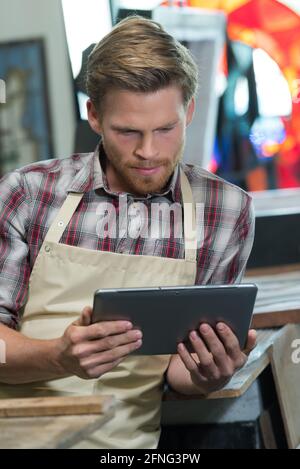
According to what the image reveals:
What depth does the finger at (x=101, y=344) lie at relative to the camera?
2.01 m

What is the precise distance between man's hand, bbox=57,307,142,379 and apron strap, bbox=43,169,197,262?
0.39 meters

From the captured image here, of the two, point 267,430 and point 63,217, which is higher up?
point 63,217

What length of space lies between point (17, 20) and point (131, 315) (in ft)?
9.63

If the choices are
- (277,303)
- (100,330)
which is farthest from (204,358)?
(277,303)

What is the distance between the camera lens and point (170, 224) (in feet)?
8.06

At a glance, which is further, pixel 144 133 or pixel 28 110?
A: pixel 28 110

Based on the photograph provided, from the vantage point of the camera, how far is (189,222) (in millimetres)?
2449

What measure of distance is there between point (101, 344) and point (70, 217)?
50cm

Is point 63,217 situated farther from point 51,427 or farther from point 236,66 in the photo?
point 236,66

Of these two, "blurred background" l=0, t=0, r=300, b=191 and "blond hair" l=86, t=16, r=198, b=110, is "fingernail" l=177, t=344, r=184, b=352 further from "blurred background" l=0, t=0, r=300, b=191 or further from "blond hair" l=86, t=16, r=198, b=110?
"blurred background" l=0, t=0, r=300, b=191

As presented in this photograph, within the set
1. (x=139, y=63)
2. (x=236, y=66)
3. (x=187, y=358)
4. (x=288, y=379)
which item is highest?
(x=139, y=63)

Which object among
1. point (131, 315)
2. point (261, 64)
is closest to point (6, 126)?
point (261, 64)

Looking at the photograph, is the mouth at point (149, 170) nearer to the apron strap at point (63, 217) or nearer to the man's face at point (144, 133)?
the man's face at point (144, 133)

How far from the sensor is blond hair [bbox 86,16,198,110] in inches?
88.7
